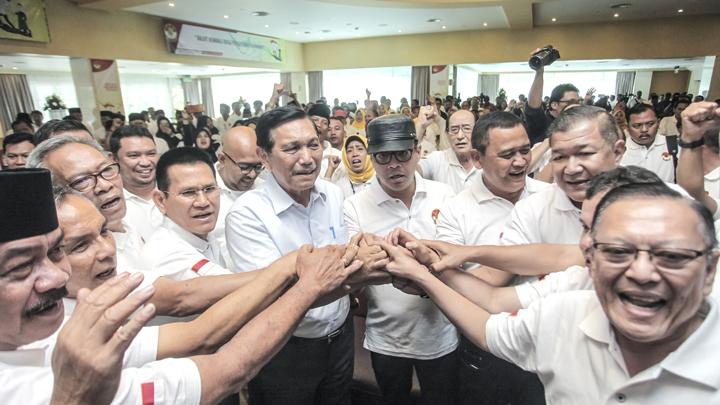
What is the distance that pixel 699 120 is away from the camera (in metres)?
1.93

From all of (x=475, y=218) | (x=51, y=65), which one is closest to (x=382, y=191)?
(x=475, y=218)

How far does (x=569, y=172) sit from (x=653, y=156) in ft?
9.49

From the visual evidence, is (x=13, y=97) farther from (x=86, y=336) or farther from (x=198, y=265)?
(x=86, y=336)

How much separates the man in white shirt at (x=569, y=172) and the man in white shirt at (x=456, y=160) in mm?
1735

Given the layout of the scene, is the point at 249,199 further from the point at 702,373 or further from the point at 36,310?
the point at 702,373

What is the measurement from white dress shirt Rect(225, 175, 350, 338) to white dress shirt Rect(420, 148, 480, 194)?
6.10ft

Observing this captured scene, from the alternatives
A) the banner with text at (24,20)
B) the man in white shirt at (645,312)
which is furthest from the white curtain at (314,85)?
→ the man in white shirt at (645,312)

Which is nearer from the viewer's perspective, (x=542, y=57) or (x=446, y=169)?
(x=542, y=57)

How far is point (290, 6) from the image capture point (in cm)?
860

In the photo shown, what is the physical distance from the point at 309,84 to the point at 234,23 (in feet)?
16.5

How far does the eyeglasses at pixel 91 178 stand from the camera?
1881 millimetres

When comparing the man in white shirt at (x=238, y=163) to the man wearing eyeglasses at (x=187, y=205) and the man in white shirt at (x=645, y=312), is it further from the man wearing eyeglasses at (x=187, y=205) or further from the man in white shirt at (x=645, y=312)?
the man in white shirt at (x=645, y=312)

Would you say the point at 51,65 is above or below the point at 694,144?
above

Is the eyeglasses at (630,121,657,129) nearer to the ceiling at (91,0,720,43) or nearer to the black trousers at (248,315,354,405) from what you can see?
the black trousers at (248,315,354,405)
